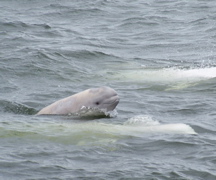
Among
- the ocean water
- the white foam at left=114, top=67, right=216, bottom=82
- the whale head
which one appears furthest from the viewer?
the white foam at left=114, top=67, right=216, bottom=82

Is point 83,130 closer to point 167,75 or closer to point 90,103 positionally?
point 90,103

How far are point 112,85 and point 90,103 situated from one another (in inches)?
171

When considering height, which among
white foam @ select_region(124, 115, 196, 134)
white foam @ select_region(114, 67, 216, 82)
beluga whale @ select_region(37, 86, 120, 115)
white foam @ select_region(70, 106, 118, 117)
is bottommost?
white foam @ select_region(124, 115, 196, 134)

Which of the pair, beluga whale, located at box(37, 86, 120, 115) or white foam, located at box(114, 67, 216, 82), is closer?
beluga whale, located at box(37, 86, 120, 115)

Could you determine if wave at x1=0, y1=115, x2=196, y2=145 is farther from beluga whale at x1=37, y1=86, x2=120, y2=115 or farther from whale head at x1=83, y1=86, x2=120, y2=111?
whale head at x1=83, y1=86, x2=120, y2=111

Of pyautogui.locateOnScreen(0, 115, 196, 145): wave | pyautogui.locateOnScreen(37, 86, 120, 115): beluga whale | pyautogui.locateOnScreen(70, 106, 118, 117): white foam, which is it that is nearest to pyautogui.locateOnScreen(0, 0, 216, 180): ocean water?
pyautogui.locateOnScreen(0, 115, 196, 145): wave

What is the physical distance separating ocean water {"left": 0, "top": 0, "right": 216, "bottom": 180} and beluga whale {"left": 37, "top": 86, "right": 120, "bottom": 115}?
281 mm

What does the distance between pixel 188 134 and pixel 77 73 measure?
7.88 metres

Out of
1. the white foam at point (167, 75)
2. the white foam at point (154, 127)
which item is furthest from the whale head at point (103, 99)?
the white foam at point (167, 75)

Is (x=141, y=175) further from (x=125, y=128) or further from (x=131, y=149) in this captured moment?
(x=125, y=128)

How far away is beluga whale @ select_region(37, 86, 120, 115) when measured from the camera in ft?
48.2

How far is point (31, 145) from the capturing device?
40.5 ft

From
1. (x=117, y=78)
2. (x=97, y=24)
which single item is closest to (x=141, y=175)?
(x=117, y=78)

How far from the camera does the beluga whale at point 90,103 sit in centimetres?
1470
